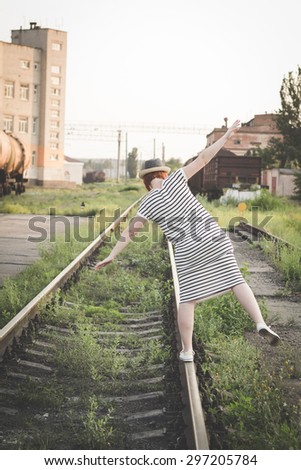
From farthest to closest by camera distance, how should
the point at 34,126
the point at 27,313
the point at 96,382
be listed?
the point at 34,126 → the point at 27,313 → the point at 96,382

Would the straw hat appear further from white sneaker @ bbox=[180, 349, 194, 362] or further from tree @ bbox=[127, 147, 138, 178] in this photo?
tree @ bbox=[127, 147, 138, 178]

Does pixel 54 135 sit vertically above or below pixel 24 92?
below

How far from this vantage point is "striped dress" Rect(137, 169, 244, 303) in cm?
425

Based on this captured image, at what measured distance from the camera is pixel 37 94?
69.0m

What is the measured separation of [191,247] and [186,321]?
1.61ft

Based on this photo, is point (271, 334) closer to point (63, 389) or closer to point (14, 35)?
point (63, 389)

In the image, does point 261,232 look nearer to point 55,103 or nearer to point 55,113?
point 55,113

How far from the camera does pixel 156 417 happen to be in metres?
3.80

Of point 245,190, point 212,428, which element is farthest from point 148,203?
point 245,190

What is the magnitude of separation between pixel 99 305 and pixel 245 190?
18325 mm

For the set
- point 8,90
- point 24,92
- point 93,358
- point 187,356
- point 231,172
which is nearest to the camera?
point 187,356

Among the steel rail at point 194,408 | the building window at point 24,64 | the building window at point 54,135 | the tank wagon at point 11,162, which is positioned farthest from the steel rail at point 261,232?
the building window at point 24,64

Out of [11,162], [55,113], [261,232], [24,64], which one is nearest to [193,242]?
[261,232]
